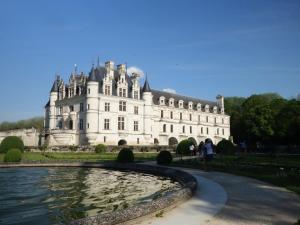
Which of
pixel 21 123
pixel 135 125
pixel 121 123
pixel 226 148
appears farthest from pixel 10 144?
pixel 21 123

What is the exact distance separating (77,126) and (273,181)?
140 feet

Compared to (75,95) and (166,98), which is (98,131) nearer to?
(75,95)

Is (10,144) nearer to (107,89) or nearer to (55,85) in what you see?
(107,89)

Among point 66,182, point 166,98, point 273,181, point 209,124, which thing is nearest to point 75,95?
point 166,98

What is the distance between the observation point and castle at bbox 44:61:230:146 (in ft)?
167

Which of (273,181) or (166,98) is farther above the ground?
(166,98)

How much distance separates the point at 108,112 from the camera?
52844 millimetres

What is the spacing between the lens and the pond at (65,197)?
31.1 feet

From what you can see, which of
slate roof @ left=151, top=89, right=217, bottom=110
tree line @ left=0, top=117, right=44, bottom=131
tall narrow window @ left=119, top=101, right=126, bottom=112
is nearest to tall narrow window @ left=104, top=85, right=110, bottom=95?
tall narrow window @ left=119, top=101, right=126, bottom=112

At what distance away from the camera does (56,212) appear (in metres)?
9.80

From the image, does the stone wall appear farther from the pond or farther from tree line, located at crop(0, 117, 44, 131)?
the pond

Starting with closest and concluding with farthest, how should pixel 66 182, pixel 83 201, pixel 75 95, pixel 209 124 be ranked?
pixel 83 201 < pixel 66 182 < pixel 75 95 < pixel 209 124

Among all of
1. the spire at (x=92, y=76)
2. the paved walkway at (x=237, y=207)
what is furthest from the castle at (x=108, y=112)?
the paved walkway at (x=237, y=207)

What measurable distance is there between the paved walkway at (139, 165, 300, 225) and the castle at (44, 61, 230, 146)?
132 feet
